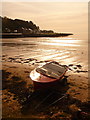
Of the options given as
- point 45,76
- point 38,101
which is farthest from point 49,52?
point 38,101

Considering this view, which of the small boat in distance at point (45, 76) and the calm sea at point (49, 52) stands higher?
the calm sea at point (49, 52)

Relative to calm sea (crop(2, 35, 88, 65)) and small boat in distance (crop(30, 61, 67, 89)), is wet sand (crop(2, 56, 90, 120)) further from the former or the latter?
calm sea (crop(2, 35, 88, 65))

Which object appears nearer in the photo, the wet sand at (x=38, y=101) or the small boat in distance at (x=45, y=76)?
the wet sand at (x=38, y=101)

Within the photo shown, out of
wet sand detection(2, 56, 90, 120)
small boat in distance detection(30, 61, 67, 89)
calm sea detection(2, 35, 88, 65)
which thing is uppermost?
calm sea detection(2, 35, 88, 65)

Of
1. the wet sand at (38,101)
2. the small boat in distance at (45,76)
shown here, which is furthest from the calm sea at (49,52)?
the wet sand at (38,101)

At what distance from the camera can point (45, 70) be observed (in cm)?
1133

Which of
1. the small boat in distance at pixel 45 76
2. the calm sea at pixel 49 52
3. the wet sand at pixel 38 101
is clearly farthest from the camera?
the calm sea at pixel 49 52

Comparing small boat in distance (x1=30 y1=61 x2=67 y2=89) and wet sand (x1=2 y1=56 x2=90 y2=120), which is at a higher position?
small boat in distance (x1=30 y1=61 x2=67 y2=89)

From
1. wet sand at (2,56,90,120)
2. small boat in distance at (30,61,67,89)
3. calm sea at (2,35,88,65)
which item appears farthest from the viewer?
calm sea at (2,35,88,65)

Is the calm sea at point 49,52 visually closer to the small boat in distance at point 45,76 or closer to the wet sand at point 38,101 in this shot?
the small boat in distance at point 45,76

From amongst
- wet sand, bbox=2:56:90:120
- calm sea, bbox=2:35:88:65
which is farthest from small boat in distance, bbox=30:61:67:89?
calm sea, bbox=2:35:88:65

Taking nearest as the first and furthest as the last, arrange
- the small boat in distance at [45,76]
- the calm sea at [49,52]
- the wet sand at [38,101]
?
the wet sand at [38,101] < the small boat in distance at [45,76] < the calm sea at [49,52]

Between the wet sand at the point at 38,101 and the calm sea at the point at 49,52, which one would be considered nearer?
the wet sand at the point at 38,101

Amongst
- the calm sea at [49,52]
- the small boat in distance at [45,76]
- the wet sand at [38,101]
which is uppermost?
the calm sea at [49,52]
